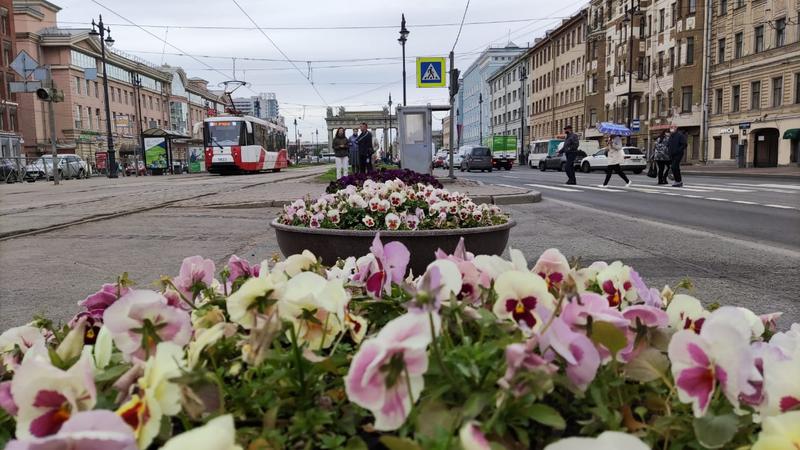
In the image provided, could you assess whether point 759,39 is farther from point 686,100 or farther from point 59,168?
point 59,168

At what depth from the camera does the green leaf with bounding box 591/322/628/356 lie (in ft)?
2.91

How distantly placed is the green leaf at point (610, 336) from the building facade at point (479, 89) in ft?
323

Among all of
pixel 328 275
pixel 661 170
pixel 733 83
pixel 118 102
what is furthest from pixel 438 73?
pixel 118 102

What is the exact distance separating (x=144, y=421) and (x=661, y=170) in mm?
21492

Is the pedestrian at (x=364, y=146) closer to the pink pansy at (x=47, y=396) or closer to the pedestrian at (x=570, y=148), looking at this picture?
the pedestrian at (x=570, y=148)

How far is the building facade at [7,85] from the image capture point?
5678 centimetres

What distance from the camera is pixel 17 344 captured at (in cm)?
127

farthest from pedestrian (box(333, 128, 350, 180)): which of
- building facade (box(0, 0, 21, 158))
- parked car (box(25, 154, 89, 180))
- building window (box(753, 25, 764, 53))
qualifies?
building facade (box(0, 0, 21, 158))

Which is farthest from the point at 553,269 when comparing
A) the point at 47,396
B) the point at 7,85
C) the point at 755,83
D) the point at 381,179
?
the point at 7,85

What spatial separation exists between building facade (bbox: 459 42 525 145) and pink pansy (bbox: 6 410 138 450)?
9883cm

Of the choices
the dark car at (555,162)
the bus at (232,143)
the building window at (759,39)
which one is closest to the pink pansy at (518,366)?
the bus at (232,143)

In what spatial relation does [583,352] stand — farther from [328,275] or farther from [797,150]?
[797,150]

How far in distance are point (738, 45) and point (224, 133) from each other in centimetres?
3472

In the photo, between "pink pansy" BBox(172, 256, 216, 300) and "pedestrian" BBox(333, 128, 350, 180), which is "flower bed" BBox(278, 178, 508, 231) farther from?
"pedestrian" BBox(333, 128, 350, 180)
